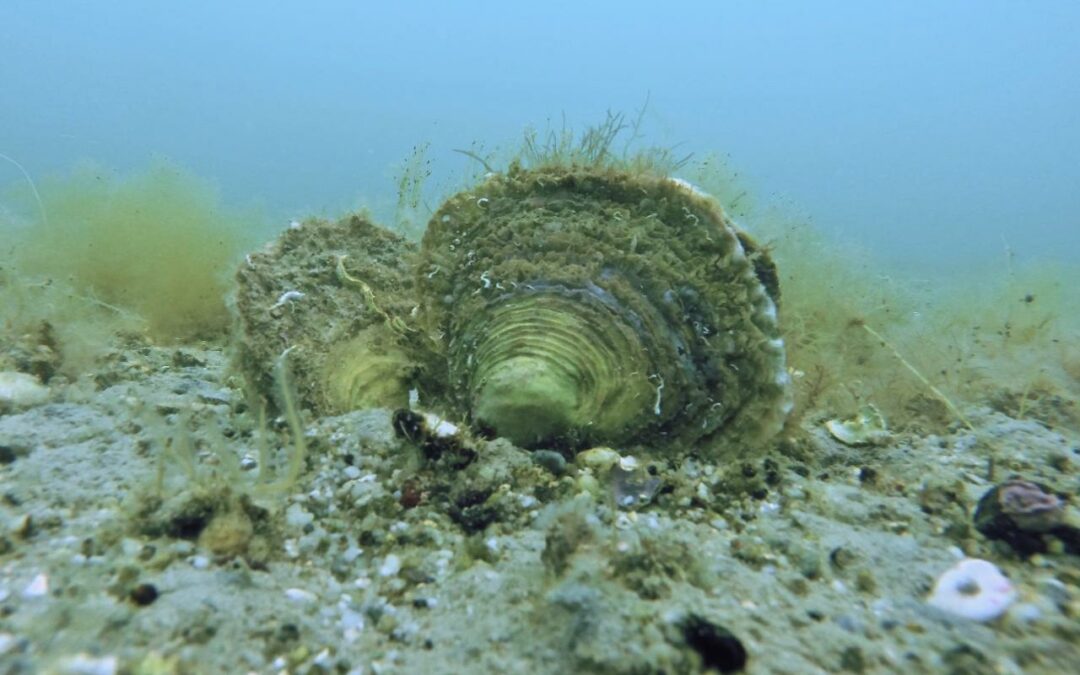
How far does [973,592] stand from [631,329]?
2.01 metres

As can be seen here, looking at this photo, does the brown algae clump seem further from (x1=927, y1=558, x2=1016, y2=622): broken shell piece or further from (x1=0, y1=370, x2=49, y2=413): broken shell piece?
(x1=927, y1=558, x2=1016, y2=622): broken shell piece

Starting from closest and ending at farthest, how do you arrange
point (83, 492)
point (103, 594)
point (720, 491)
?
point (103, 594), point (83, 492), point (720, 491)

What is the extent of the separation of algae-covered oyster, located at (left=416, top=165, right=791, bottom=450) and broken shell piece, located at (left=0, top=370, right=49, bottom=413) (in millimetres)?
2849

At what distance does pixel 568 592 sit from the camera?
208cm

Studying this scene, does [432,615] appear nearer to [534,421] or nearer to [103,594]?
[103,594]

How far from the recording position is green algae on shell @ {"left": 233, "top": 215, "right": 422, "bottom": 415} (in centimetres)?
421

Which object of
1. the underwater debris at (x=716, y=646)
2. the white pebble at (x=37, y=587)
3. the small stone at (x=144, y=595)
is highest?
the underwater debris at (x=716, y=646)

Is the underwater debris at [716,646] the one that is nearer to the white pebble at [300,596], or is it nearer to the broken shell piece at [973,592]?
the broken shell piece at [973,592]

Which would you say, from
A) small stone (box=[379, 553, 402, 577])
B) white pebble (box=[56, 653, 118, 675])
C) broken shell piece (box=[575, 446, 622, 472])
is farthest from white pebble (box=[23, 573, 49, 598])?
broken shell piece (box=[575, 446, 622, 472])

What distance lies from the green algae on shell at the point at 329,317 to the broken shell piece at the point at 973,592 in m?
3.24

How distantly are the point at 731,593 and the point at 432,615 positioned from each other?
3.63 feet

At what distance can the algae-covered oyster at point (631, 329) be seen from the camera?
11.6 feet

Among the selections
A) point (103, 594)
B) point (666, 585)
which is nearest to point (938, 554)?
point (666, 585)

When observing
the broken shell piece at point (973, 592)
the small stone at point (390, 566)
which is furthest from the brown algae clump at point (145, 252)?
the broken shell piece at point (973, 592)
